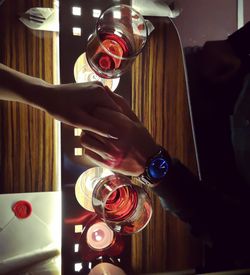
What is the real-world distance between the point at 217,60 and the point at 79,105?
73 centimetres

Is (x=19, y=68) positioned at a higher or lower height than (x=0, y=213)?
higher

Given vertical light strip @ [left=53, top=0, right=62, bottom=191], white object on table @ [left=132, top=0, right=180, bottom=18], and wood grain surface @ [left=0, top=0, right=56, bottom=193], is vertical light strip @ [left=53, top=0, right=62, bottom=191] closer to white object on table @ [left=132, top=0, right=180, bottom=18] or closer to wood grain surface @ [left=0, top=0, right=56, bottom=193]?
wood grain surface @ [left=0, top=0, right=56, bottom=193]

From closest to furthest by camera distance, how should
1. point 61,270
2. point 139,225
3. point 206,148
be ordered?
point 139,225 < point 61,270 < point 206,148

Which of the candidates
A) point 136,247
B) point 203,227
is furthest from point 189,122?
point 136,247

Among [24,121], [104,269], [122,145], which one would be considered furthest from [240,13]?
[104,269]

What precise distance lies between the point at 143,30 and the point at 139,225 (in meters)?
0.52

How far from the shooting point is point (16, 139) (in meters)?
1.02

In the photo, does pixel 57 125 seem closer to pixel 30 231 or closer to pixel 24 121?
pixel 24 121

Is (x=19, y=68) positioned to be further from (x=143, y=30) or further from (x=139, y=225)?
(x=139, y=225)

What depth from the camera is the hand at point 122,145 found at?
0.86 m

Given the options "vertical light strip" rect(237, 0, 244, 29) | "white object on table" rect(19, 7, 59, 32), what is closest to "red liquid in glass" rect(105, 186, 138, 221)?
"white object on table" rect(19, 7, 59, 32)

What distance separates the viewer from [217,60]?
133 centimetres

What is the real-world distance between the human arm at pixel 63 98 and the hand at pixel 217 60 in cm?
63

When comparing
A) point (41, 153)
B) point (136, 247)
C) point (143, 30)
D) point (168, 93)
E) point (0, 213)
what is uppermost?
point (143, 30)
